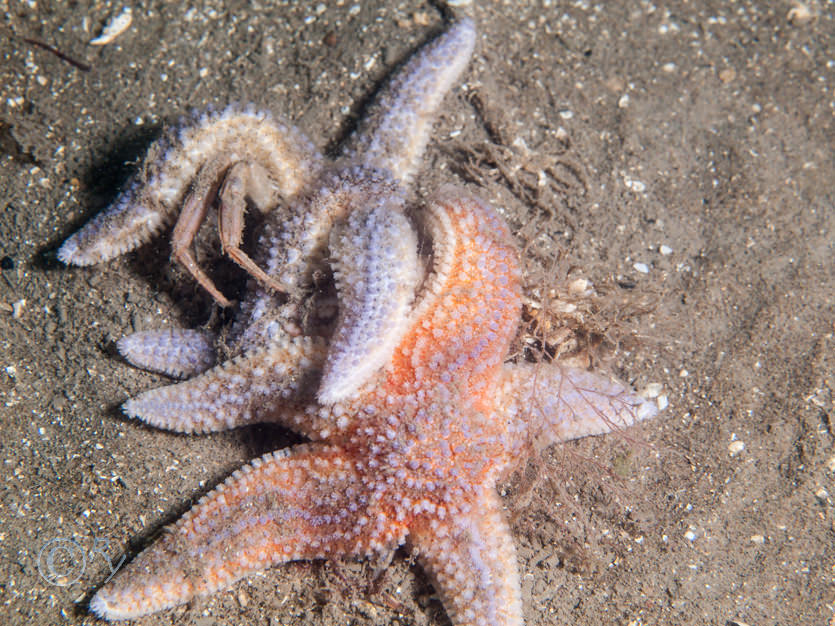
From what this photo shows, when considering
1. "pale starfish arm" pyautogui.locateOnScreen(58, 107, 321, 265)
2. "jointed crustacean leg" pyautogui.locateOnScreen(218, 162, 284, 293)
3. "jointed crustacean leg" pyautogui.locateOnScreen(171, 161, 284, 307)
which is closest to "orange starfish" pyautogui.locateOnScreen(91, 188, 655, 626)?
"jointed crustacean leg" pyautogui.locateOnScreen(218, 162, 284, 293)

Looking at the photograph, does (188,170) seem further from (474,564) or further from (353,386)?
(474,564)

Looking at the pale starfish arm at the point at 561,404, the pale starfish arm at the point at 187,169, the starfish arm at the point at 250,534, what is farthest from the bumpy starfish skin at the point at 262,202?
the pale starfish arm at the point at 561,404

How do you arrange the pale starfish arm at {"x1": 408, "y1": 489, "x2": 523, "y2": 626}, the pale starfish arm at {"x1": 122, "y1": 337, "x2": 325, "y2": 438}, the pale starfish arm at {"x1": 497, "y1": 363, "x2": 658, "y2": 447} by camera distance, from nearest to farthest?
the pale starfish arm at {"x1": 408, "y1": 489, "x2": 523, "y2": 626}, the pale starfish arm at {"x1": 122, "y1": 337, "x2": 325, "y2": 438}, the pale starfish arm at {"x1": 497, "y1": 363, "x2": 658, "y2": 447}

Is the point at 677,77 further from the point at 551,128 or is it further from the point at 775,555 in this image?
the point at 775,555

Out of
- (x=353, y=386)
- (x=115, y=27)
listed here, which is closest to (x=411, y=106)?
(x=353, y=386)

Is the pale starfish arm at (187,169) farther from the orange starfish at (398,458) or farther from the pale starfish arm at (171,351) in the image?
the orange starfish at (398,458)

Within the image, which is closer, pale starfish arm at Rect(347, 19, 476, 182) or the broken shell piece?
pale starfish arm at Rect(347, 19, 476, 182)

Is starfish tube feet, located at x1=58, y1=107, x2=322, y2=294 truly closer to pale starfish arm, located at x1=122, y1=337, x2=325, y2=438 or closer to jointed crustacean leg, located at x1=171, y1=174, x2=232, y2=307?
jointed crustacean leg, located at x1=171, y1=174, x2=232, y2=307
